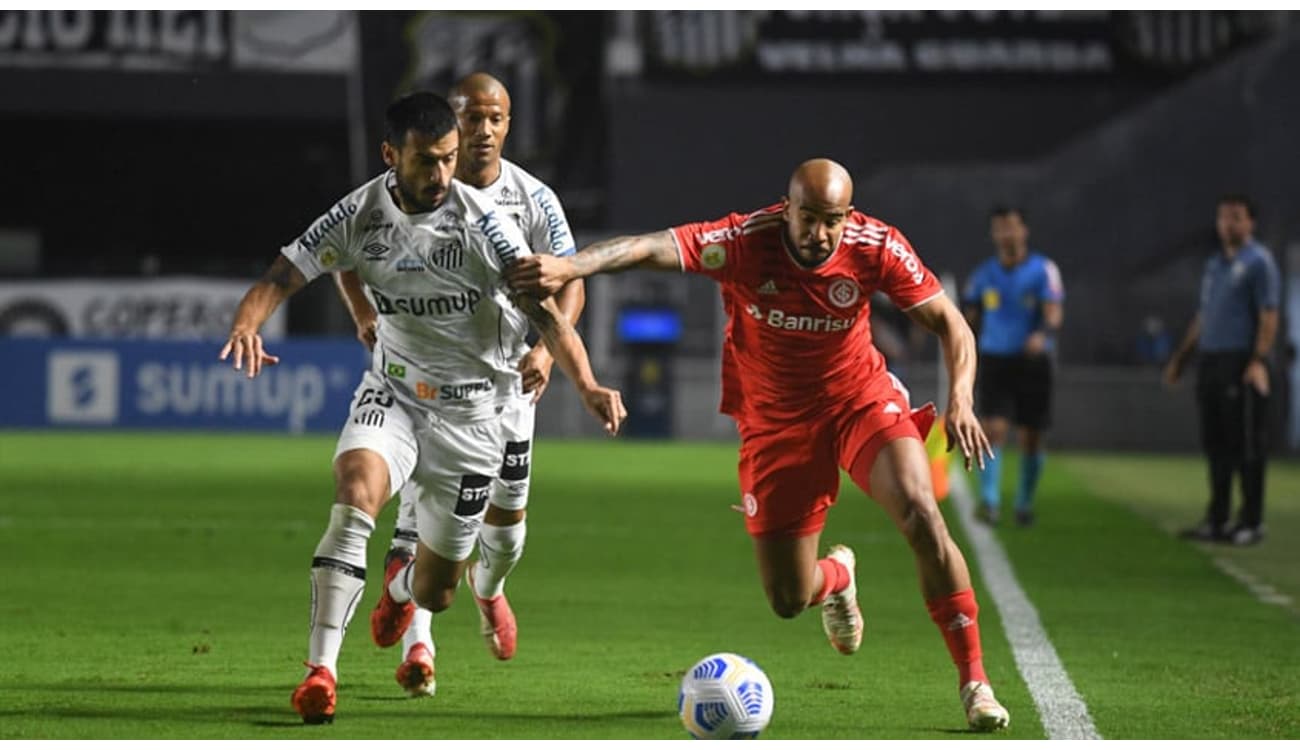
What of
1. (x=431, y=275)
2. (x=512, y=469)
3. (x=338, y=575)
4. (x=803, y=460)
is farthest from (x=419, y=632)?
(x=803, y=460)

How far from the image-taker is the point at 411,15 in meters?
30.4

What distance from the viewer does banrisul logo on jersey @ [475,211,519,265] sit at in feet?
24.0

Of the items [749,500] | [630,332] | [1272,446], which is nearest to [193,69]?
[630,332]

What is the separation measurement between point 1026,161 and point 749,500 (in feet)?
76.6

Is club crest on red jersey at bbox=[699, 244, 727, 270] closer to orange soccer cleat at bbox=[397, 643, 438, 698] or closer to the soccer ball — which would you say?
the soccer ball

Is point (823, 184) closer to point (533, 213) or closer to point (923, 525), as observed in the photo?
point (923, 525)

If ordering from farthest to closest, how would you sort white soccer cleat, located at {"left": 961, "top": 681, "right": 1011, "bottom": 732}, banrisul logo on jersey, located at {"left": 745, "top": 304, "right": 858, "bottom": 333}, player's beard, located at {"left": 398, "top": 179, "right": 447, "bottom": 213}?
1. banrisul logo on jersey, located at {"left": 745, "top": 304, "right": 858, "bottom": 333}
2. player's beard, located at {"left": 398, "top": 179, "right": 447, "bottom": 213}
3. white soccer cleat, located at {"left": 961, "top": 681, "right": 1011, "bottom": 732}

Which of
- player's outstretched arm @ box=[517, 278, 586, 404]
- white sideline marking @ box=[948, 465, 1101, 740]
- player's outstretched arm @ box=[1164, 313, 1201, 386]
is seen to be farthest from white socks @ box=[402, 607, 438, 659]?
player's outstretched arm @ box=[1164, 313, 1201, 386]

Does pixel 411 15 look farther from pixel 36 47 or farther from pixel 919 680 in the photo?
pixel 919 680

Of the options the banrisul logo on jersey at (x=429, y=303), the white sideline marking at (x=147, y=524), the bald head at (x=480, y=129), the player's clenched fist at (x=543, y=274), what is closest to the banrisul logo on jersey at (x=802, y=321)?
the player's clenched fist at (x=543, y=274)

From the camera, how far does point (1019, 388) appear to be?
50.9 ft

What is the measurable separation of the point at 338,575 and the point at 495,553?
1.30 m

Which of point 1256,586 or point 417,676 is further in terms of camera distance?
point 1256,586

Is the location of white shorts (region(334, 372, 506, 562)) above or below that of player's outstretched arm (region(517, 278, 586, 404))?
below
